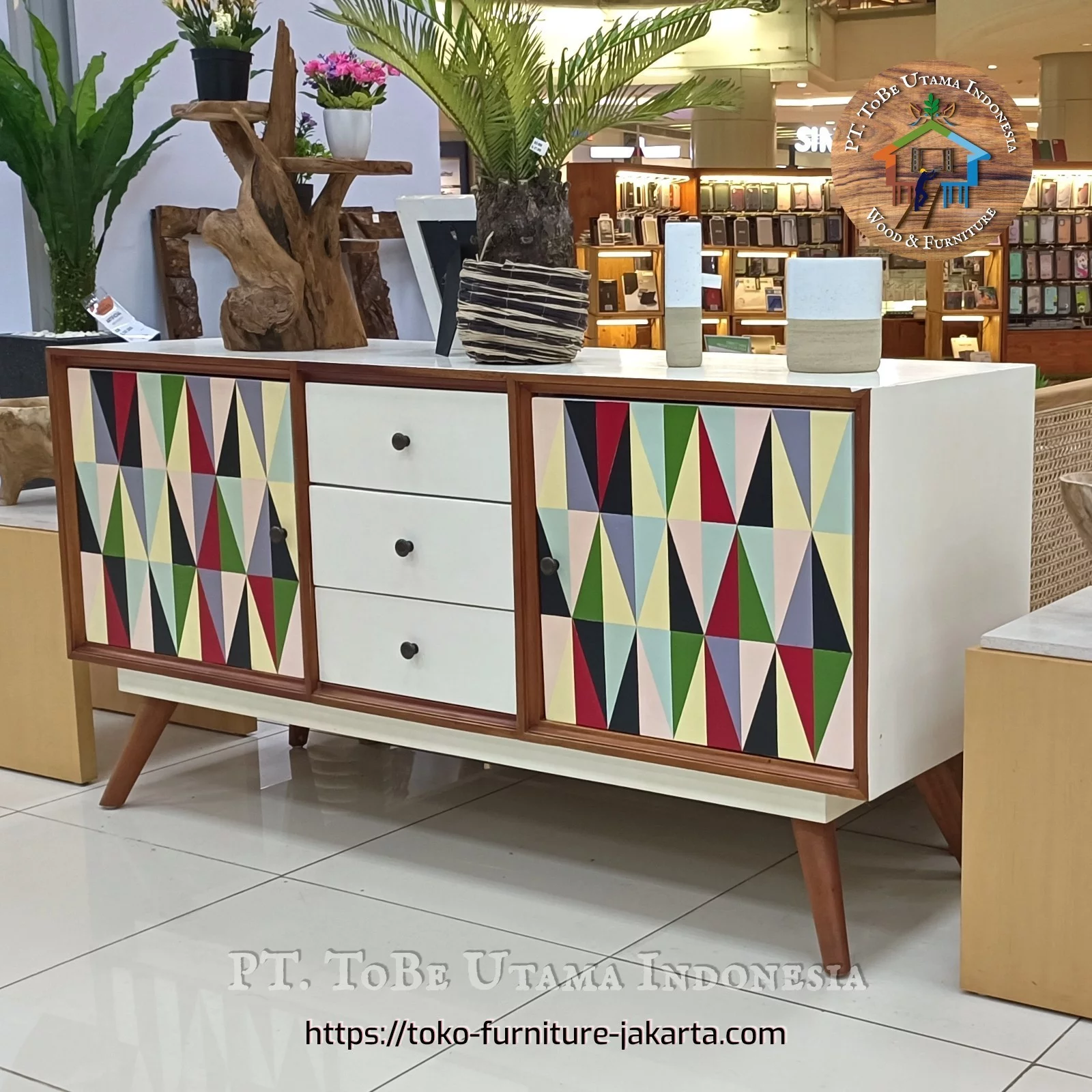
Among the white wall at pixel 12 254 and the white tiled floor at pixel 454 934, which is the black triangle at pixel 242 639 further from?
the white wall at pixel 12 254

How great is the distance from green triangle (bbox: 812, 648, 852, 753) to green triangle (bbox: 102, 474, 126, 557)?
1.72 meters

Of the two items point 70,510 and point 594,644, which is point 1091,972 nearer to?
point 594,644

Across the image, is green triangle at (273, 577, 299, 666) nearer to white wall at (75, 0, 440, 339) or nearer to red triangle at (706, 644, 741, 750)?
red triangle at (706, 644, 741, 750)

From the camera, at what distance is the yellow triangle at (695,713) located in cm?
259

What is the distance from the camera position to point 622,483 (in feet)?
8.59

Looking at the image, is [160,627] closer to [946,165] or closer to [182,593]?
[182,593]

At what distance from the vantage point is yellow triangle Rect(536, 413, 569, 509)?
2.68 metres

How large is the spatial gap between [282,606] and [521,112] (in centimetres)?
113

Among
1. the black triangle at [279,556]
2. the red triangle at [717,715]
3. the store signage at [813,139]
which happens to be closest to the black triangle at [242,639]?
the black triangle at [279,556]

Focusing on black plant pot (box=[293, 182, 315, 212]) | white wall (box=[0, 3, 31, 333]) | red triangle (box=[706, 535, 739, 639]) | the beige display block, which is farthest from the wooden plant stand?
white wall (box=[0, 3, 31, 333])

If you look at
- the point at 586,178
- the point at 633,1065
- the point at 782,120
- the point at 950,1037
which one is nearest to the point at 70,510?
the point at 633,1065

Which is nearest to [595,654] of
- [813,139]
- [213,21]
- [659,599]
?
[659,599]

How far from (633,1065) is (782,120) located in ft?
88.0

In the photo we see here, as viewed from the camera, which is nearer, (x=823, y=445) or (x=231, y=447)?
(x=823, y=445)
